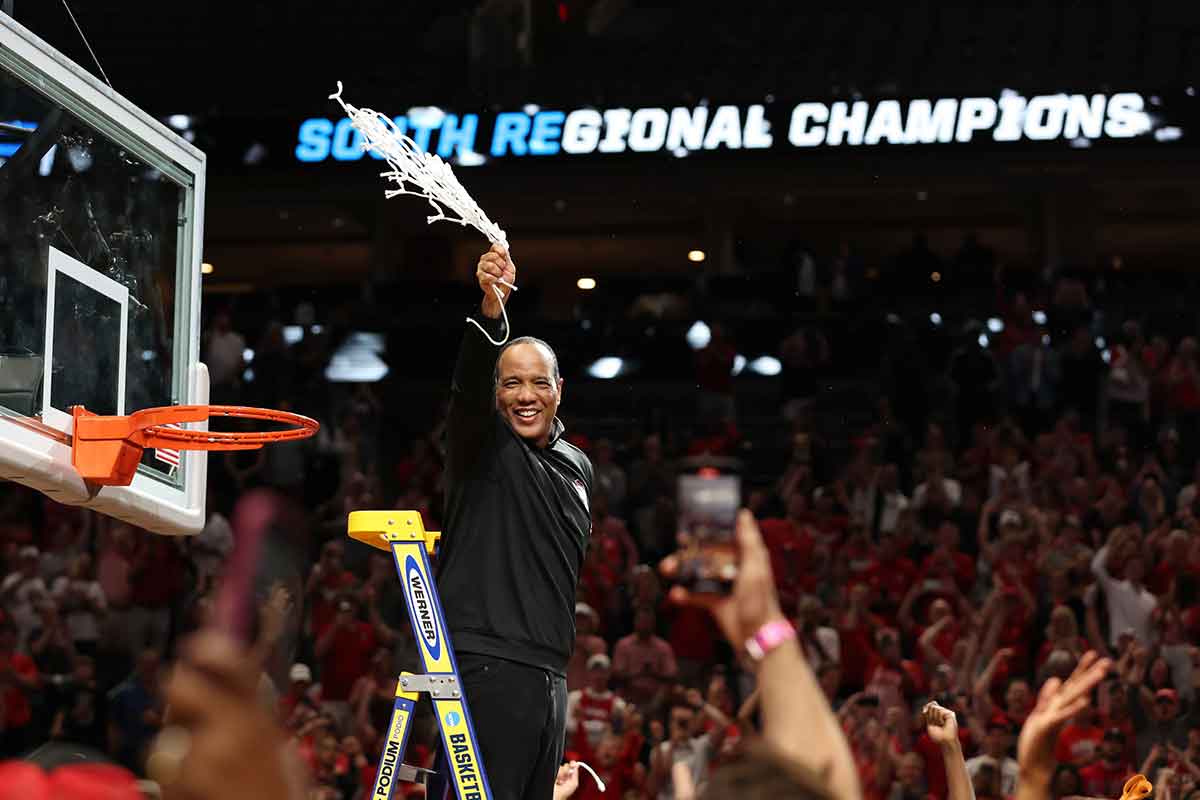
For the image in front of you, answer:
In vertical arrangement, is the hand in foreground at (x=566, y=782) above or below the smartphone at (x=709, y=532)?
below

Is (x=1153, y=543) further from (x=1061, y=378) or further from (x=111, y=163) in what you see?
(x=111, y=163)

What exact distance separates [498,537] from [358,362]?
45.3 ft

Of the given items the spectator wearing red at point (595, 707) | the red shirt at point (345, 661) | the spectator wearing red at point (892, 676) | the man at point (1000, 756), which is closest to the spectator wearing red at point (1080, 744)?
the man at point (1000, 756)

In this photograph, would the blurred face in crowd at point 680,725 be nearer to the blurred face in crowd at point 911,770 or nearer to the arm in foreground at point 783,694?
the blurred face in crowd at point 911,770

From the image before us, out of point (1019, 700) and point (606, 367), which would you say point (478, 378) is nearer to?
point (1019, 700)

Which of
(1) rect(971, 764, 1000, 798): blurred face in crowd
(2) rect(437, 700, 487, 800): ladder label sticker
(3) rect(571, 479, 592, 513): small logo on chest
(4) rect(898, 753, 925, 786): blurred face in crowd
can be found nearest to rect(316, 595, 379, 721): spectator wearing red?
(4) rect(898, 753, 925, 786): blurred face in crowd

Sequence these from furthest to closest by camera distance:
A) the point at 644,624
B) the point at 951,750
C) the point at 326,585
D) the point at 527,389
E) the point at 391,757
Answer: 1. the point at 326,585
2. the point at 644,624
3. the point at 527,389
4. the point at 391,757
5. the point at 951,750

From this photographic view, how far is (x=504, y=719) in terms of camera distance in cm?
436

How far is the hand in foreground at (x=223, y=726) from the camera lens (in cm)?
123

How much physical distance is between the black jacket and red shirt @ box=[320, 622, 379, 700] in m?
8.45

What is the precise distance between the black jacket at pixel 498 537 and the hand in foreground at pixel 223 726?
10.3 feet

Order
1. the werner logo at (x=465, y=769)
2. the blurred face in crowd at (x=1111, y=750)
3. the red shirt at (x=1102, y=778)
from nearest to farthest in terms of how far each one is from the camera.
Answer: the werner logo at (x=465, y=769) → the red shirt at (x=1102, y=778) → the blurred face in crowd at (x=1111, y=750)

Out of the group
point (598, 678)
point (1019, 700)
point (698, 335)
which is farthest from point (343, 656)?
point (698, 335)

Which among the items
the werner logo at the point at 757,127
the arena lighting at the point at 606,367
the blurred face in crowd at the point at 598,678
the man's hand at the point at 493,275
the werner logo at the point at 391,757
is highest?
the werner logo at the point at 757,127
